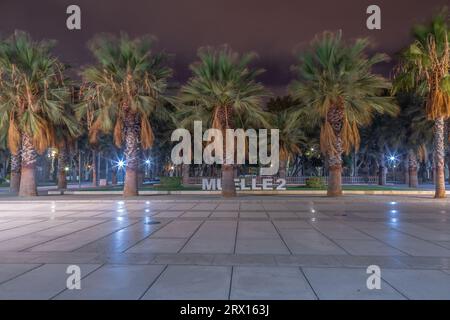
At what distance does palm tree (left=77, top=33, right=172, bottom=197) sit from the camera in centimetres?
2912

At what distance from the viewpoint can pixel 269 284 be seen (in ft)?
24.3

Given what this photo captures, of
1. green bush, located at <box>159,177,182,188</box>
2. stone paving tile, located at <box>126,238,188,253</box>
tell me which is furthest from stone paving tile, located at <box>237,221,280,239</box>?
green bush, located at <box>159,177,182,188</box>

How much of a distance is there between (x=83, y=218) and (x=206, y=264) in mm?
10430

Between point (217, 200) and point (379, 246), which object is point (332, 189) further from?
point (379, 246)

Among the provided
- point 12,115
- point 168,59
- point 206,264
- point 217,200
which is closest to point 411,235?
point 206,264

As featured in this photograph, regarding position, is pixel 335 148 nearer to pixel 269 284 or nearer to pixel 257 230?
pixel 257 230

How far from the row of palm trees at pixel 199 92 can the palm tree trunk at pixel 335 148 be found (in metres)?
0.07

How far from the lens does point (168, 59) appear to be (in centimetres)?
3125

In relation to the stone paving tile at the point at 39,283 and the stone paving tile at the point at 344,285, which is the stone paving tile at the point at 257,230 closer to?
the stone paving tile at the point at 344,285

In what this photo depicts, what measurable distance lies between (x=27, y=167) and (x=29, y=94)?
18.1ft

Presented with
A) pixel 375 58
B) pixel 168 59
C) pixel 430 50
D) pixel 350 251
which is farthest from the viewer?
pixel 168 59

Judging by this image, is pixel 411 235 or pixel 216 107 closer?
pixel 411 235

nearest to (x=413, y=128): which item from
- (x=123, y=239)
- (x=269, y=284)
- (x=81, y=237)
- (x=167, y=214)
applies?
(x=167, y=214)
